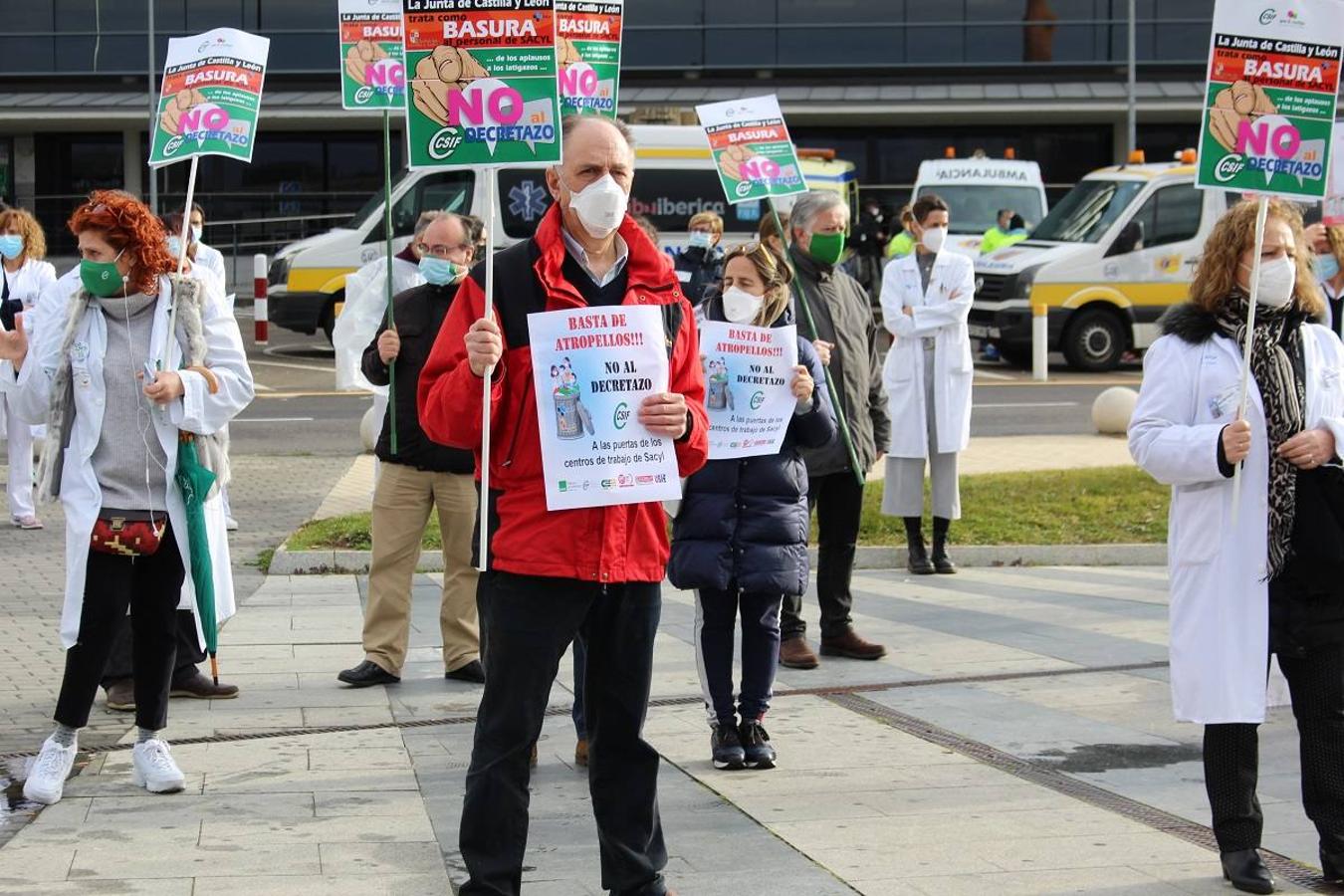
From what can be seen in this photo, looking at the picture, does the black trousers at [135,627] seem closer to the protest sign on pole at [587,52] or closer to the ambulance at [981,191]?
the protest sign on pole at [587,52]

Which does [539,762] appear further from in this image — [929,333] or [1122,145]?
→ [1122,145]

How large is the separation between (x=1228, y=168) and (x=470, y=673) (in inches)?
159

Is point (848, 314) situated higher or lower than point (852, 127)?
lower

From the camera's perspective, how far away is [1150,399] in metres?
5.65

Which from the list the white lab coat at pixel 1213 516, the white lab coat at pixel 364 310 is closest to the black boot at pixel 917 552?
the white lab coat at pixel 364 310

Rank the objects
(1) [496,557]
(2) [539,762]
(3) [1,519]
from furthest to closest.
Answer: (3) [1,519] → (2) [539,762] → (1) [496,557]

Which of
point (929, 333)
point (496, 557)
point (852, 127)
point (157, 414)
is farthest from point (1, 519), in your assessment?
point (852, 127)

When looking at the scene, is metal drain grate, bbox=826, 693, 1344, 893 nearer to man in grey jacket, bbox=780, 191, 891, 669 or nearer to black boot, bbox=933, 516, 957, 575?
man in grey jacket, bbox=780, 191, 891, 669

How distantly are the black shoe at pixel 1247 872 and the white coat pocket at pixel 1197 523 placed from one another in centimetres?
82

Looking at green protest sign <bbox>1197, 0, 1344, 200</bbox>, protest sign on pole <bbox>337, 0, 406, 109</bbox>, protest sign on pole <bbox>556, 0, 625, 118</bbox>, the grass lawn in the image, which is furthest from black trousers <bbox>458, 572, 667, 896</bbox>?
the grass lawn

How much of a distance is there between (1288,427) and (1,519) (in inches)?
402

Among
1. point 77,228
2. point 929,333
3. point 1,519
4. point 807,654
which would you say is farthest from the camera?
point 1,519

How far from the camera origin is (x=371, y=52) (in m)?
9.85

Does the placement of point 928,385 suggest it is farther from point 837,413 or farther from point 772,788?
point 772,788
